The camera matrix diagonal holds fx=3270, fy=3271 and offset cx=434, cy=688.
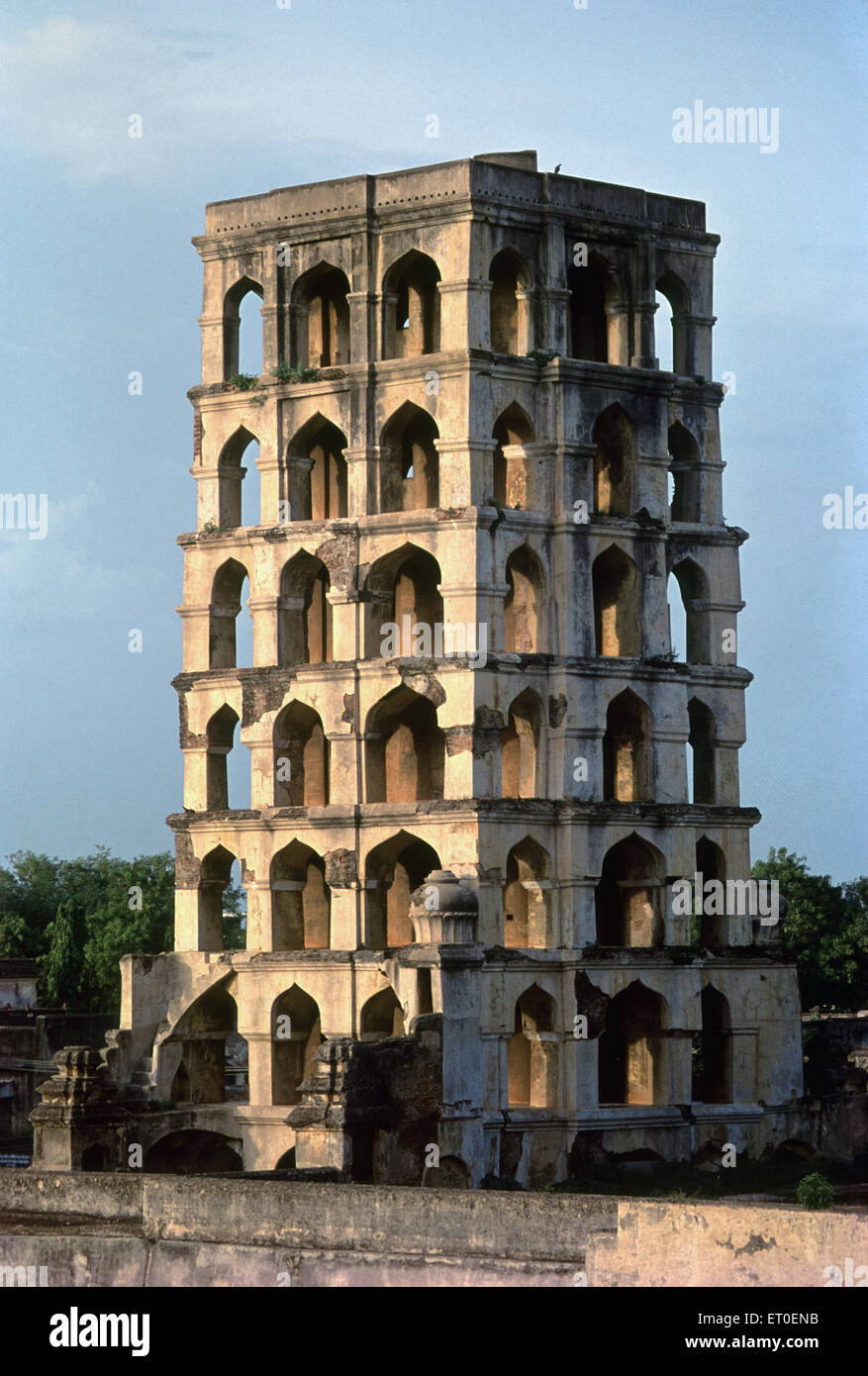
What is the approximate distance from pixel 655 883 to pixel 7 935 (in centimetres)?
3949

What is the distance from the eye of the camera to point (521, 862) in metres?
60.4

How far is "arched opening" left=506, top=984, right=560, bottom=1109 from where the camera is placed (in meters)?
59.4

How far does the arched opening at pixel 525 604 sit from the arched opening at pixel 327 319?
5.59 m

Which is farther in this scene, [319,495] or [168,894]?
[168,894]

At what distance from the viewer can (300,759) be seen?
206 feet

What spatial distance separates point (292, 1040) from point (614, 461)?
497 inches

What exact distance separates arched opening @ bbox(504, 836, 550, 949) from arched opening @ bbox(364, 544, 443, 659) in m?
4.22

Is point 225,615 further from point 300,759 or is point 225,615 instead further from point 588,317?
point 588,317

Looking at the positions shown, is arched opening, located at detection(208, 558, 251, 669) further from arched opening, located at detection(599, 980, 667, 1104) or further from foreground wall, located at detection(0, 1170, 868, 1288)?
foreground wall, located at detection(0, 1170, 868, 1288)

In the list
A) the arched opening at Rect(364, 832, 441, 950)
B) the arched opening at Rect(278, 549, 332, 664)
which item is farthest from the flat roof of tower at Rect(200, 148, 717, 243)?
the arched opening at Rect(364, 832, 441, 950)

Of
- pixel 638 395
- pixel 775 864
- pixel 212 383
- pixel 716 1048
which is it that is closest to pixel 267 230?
pixel 212 383

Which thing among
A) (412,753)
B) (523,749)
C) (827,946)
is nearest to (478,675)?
(523,749)

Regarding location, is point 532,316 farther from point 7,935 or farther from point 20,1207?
point 7,935

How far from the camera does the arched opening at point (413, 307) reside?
203 ft
